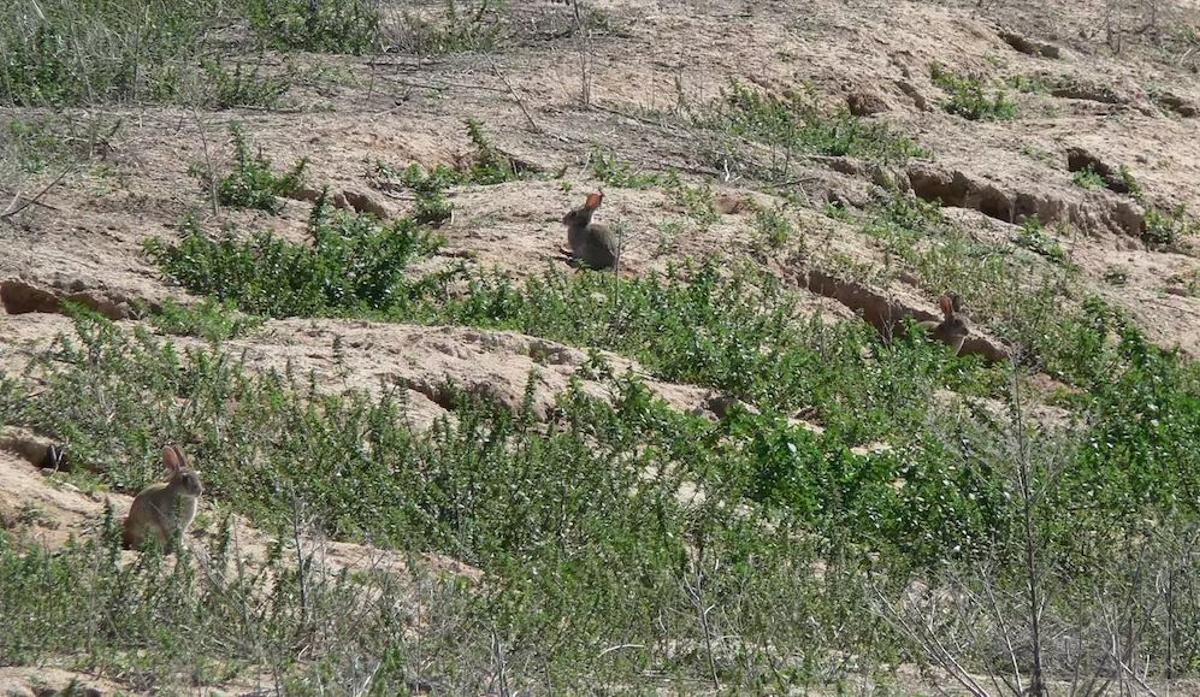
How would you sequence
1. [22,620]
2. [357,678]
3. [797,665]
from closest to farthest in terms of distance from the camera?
[357,678]
[22,620]
[797,665]

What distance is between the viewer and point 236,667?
5996 mm

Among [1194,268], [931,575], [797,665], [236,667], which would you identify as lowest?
[1194,268]

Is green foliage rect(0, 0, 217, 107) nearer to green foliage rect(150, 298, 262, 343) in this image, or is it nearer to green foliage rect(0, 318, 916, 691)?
green foliage rect(150, 298, 262, 343)

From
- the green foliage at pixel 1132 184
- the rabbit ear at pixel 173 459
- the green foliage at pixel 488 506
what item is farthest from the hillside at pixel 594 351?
the rabbit ear at pixel 173 459

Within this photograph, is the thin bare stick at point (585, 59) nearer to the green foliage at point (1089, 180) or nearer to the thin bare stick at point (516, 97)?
the thin bare stick at point (516, 97)

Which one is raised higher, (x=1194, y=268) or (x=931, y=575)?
(x=931, y=575)

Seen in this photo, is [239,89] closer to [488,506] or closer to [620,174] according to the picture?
[620,174]

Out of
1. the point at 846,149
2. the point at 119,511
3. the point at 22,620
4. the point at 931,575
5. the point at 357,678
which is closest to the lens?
the point at 357,678

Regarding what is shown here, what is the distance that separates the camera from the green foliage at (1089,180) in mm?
14497

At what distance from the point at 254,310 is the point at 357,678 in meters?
4.77

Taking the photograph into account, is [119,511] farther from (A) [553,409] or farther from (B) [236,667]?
(A) [553,409]

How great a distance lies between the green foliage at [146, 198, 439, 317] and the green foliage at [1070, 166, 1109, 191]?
5.87 metres

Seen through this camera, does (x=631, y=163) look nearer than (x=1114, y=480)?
No

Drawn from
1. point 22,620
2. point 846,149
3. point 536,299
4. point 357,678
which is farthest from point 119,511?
point 846,149
